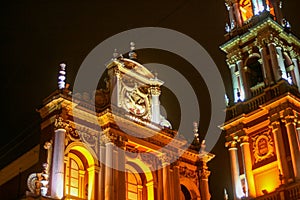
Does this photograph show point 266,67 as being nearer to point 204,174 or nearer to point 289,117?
point 289,117

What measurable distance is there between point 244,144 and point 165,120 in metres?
4.23

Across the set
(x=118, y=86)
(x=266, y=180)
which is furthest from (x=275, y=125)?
(x=118, y=86)

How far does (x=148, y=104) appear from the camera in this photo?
25281 millimetres

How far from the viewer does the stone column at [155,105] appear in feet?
81.7

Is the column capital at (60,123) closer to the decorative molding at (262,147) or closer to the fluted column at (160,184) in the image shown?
the fluted column at (160,184)

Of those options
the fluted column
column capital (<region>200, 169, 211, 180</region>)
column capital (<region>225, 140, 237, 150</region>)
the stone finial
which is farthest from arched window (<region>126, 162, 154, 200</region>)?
the stone finial

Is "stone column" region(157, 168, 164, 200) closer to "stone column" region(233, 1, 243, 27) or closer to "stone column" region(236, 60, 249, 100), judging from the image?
"stone column" region(236, 60, 249, 100)

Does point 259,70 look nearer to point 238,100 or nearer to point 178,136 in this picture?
point 238,100

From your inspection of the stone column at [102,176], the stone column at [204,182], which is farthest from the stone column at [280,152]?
the stone column at [102,176]

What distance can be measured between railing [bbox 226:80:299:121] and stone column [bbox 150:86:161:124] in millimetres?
4313

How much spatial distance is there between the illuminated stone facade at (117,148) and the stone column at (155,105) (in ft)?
0.08

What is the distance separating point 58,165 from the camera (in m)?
19.5

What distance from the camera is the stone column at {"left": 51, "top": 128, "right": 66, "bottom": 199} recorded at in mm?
19000

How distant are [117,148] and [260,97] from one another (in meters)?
8.73
